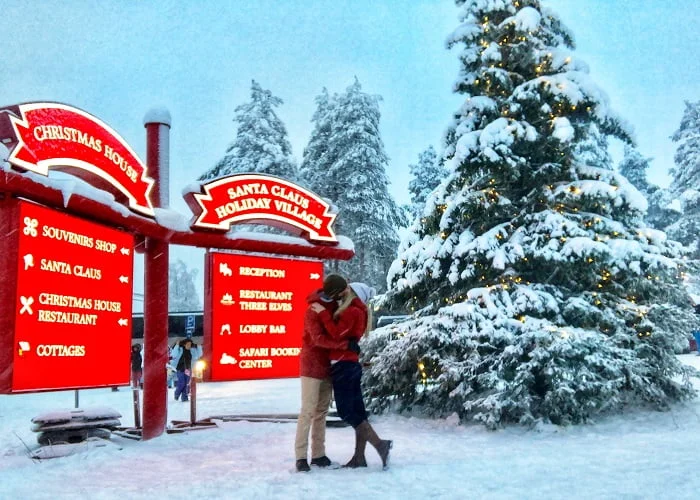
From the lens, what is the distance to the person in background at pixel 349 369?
21.5 ft

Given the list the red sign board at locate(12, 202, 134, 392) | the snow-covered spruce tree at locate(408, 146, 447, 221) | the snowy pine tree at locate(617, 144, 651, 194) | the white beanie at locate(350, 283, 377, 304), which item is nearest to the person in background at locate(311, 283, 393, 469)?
the white beanie at locate(350, 283, 377, 304)

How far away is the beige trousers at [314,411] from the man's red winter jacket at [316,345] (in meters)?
0.09

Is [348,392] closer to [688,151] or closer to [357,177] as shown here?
[357,177]

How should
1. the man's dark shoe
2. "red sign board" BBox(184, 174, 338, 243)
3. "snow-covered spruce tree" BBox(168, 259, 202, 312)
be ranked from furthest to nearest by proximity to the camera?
"snow-covered spruce tree" BBox(168, 259, 202, 312) → "red sign board" BBox(184, 174, 338, 243) → the man's dark shoe

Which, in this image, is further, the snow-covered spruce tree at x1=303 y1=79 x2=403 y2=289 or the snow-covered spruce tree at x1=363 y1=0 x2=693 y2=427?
the snow-covered spruce tree at x1=303 y1=79 x2=403 y2=289

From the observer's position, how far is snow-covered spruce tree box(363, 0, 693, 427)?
977 centimetres

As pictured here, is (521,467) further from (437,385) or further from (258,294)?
(258,294)

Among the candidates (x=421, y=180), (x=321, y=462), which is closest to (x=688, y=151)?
(x=421, y=180)

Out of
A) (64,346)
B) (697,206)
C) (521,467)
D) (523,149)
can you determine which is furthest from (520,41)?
(697,206)

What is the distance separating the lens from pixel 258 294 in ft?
36.8

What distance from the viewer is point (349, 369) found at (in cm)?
680

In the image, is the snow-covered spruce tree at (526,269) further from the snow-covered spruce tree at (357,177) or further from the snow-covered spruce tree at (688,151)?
the snow-covered spruce tree at (688,151)

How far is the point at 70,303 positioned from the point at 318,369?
326 centimetres

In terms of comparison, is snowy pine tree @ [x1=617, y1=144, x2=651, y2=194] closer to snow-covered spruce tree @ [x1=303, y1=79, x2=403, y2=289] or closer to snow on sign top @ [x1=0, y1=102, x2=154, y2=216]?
snow-covered spruce tree @ [x1=303, y1=79, x2=403, y2=289]
